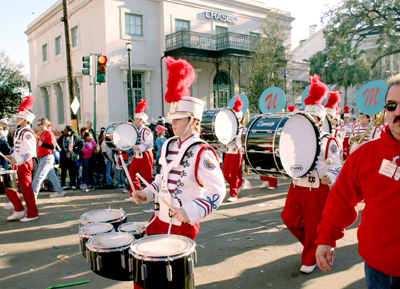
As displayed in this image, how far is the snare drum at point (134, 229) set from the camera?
9.20ft

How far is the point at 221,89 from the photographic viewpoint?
23.3 meters

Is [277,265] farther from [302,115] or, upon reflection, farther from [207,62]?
[207,62]

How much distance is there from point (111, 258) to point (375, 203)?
6.06 feet

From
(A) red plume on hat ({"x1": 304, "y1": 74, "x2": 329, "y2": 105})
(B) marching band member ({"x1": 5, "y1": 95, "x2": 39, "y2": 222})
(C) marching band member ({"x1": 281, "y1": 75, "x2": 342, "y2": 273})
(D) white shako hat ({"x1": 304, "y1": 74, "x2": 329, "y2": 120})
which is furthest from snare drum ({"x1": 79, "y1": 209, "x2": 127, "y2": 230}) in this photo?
(B) marching band member ({"x1": 5, "y1": 95, "x2": 39, "y2": 222})

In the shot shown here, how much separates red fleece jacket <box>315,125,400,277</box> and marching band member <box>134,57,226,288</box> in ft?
2.93

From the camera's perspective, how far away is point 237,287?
146 inches

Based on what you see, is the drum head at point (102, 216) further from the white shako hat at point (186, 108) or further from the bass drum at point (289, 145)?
the bass drum at point (289, 145)

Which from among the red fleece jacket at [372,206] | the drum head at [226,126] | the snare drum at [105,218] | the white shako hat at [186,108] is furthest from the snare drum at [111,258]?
the drum head at [226,126]

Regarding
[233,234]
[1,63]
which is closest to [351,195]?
[233,234]

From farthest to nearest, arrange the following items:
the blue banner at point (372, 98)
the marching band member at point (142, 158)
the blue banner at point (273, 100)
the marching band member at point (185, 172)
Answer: the blue banner at point (273, 100), the blue banner at point (372, 98), the marching band member at point (142, 158), the marching band member at point (185, 172)

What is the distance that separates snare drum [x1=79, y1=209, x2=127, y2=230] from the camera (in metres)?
3.11

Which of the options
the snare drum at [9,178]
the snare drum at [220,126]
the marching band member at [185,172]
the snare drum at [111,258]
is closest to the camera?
the snare drum at [111,258]

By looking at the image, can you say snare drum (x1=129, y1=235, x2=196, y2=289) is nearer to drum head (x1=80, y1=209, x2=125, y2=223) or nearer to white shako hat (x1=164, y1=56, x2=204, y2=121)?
drum head (x1=80, y1=209, x2=125, y2=223)

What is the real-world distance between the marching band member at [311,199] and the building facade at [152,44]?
16044mm
